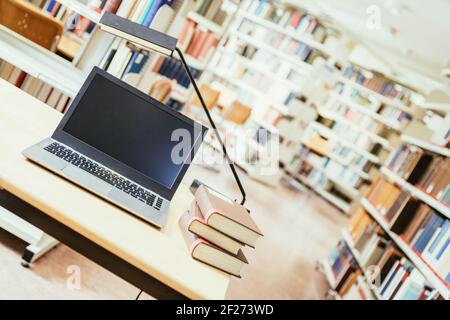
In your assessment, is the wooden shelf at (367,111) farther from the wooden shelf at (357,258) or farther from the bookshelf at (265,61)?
the wooden shelf at (357,258)

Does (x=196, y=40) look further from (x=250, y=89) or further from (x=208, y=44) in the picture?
(x=250, y=89)

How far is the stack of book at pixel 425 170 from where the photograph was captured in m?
2.54

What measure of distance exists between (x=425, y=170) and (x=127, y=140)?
2430mm

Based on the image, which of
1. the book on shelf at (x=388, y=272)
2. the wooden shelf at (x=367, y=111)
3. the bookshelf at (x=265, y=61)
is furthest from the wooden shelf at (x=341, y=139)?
the book on shelf at (x=388, y=272)

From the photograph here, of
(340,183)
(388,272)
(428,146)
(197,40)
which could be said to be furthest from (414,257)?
(340,183)

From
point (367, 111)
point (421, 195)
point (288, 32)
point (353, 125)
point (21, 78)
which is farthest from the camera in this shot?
point (353, 125)

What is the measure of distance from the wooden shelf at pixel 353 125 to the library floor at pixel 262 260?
59.8 inches

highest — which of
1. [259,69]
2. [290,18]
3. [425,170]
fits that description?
[290,18]

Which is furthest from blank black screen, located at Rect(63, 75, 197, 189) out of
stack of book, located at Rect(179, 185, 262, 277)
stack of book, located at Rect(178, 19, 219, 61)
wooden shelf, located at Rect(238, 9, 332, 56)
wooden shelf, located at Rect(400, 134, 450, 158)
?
wooden shelf, located at Rect(238, 9, 332, 56)

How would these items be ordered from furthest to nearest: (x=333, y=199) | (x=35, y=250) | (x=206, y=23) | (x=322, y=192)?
(x=322, y=192) → (x=333, y=199) → (x=206, y=23) → (x=35, y=250)

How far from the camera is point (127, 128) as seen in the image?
1.26m

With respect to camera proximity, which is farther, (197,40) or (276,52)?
(276,52)

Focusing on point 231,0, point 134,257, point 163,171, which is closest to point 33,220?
point 134,257

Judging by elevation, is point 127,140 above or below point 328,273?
above
